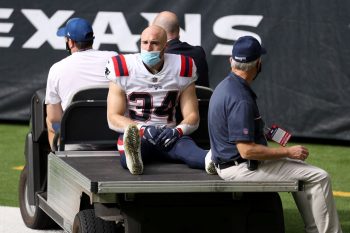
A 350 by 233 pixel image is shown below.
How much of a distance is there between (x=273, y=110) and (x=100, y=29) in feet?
7.48

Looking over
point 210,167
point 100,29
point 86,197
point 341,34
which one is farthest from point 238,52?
point 100,29

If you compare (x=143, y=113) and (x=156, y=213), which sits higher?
(x=143, y=113)

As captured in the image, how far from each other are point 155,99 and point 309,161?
14.4ft

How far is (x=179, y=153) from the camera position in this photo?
7.21 meters

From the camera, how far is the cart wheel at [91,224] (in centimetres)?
660

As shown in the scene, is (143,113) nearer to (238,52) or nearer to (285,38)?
(238,52)

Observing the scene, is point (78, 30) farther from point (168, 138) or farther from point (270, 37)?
point (270, 37)

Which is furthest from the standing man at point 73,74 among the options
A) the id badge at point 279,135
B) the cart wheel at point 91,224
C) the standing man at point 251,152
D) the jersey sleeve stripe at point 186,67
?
the id badge at point 279,135

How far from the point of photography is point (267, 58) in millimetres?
12672

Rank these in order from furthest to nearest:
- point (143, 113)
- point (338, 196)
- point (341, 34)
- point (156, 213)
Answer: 1. point (341, 34)
2. point (338, 196)
3. point (143, 113)
4. point (156, 213)

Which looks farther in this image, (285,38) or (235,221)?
(285,38)

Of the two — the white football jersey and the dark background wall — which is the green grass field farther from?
the white football jersey

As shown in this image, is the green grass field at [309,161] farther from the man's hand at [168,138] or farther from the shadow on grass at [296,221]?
the man's hand at [168,138]

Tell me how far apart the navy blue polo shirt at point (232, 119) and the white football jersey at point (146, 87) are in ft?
2.36
